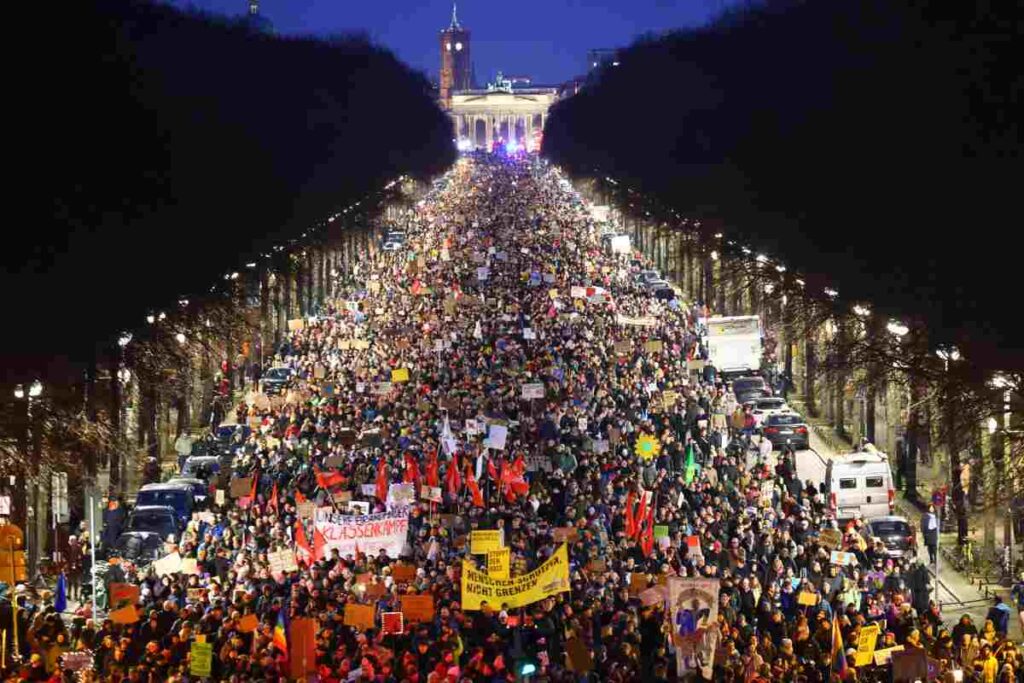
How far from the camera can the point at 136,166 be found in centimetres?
4225

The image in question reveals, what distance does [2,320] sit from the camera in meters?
30.4

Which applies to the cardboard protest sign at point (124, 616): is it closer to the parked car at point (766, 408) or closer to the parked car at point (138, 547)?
the parked car at point (138, 547)

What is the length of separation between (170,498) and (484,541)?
10.0 meters

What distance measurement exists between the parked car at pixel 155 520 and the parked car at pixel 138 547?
0.61m

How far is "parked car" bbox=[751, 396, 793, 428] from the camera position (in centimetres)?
4211

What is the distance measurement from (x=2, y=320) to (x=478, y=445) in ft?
24.3

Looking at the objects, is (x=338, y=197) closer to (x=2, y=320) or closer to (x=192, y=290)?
(x=192, y=290)

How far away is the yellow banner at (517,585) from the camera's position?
2230 centimetres

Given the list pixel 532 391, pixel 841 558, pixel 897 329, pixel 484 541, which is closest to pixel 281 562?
pixel 484 541

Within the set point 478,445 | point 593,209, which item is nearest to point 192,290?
point 478,445

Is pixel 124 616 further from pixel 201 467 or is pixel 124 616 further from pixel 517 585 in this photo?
pixel 201 467

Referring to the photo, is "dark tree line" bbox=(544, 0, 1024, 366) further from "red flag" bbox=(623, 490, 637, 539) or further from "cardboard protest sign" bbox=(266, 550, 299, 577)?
"cardboard protest sign" bbox=(266, 550, 299, 577)

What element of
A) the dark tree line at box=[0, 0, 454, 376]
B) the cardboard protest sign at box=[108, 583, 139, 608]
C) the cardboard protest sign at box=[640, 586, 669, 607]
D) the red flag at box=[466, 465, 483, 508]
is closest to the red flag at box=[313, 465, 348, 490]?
the red flag at box=[466, 465, 483, 508]

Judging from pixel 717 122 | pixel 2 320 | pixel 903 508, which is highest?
pixel 717 122
